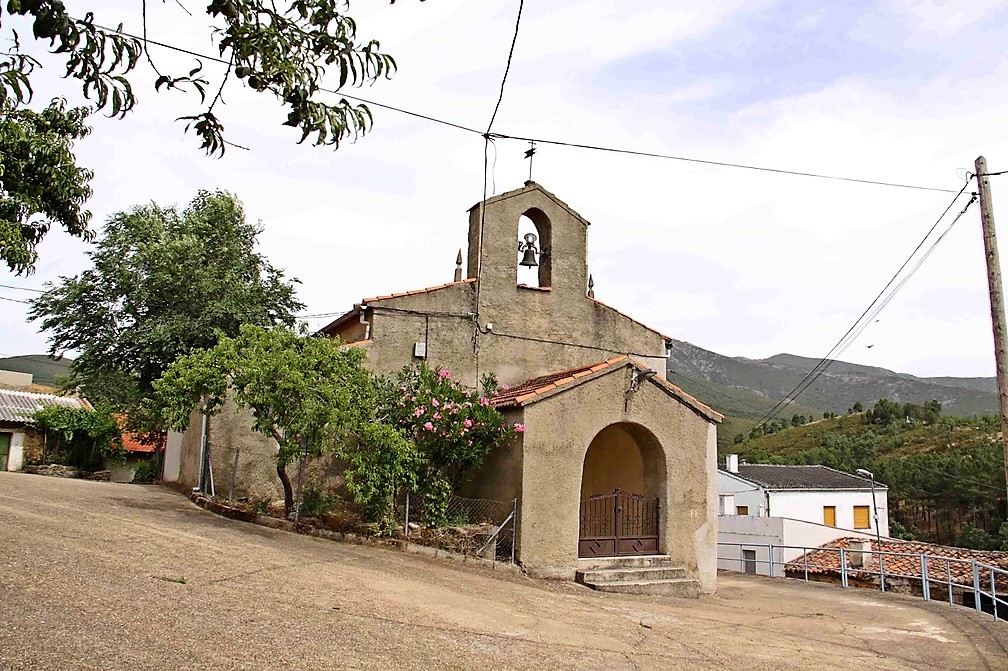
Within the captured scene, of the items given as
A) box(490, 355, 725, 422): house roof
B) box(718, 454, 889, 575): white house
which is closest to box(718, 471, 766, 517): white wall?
box(718, 454, 889, 575): white house

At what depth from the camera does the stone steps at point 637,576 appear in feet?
44.3

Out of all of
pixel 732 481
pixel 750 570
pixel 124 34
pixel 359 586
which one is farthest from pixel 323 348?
pixel 732 481

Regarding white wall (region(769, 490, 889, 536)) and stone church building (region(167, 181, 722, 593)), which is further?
white wall (region(769, 490, 889, 536))

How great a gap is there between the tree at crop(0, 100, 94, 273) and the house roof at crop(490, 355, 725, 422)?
8113mm

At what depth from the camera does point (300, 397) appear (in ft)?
41.1

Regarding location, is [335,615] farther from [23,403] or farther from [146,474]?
[23,403]

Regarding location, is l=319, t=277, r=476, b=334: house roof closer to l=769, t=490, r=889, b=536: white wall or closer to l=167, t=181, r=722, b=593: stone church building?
l=167, t=181, r=722, b=593: stone church building

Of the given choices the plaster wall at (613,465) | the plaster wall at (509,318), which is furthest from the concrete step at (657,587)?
the plaster wall at (509,318)

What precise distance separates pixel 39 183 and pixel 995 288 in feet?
52.1

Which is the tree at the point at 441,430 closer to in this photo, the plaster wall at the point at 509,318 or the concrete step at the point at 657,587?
the plaster wall at the point at 509,318

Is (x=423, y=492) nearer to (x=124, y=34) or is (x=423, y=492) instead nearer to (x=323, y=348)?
(x=323, y=348)

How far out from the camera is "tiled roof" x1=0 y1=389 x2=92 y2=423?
30.3 metres

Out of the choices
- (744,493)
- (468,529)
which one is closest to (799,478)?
(744,493)

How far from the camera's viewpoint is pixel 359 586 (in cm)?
970
